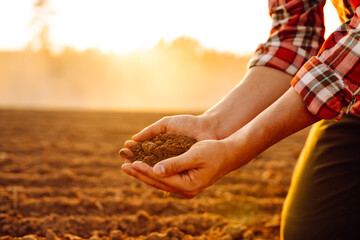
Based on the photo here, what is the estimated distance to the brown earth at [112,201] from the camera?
1850 millimetres

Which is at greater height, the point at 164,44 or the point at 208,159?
the point at 164,44

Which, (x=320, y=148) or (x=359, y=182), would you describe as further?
(x=320, y=148)

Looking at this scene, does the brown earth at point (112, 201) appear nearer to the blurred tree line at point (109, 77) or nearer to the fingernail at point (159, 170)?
the fingernail at point (159, 170)

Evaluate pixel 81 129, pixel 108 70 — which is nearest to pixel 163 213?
pixel 81 129

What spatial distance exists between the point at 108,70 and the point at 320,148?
26.8m

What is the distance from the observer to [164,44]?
93.5ft

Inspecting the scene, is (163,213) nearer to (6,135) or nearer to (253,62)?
(253,62)

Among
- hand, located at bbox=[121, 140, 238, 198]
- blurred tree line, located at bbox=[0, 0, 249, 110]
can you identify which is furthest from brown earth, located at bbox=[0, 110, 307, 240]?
blurred tree line, located at bbox=[0, 0, 249, 110]

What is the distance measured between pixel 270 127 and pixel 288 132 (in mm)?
73

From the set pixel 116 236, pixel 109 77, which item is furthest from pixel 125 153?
pixel 109 77

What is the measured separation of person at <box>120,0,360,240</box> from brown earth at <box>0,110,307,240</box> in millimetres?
480

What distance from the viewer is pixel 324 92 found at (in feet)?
3.40

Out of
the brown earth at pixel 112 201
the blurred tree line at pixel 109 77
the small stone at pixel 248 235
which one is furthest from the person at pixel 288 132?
the blurred tree line at pixel 109 77

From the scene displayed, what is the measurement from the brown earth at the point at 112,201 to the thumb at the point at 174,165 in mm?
651
